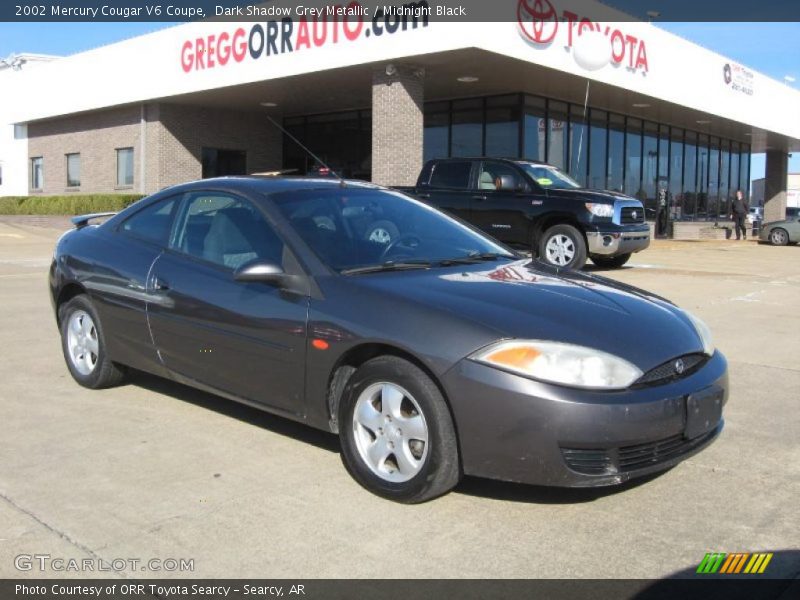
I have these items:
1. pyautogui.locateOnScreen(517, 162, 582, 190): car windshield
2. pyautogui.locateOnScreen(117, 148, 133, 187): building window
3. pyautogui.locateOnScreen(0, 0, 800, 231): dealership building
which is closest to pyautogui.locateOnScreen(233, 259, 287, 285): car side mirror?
pyautogui.locateOnScreen(517, 162, 582, 190): car windshield

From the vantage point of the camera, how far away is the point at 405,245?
462cm

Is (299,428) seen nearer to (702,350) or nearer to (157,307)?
(157,307)

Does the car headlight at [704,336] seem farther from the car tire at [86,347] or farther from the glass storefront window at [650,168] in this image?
the glass storefront window at [650,168]

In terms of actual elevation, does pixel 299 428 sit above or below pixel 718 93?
below

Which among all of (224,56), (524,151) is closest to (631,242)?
(524,151)

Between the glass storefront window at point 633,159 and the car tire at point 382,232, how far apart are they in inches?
918

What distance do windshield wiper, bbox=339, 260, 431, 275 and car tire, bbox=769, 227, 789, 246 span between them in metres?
25.1

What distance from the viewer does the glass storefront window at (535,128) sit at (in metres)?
21.7

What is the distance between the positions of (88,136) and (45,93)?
3.25m

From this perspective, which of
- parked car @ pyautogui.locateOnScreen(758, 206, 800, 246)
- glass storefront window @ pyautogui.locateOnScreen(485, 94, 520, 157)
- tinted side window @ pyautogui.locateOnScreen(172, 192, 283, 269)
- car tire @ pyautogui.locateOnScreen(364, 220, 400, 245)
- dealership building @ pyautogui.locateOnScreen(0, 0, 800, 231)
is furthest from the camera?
parked car @ pyautogui.locateOnScreen(758, 206, 800, 246)

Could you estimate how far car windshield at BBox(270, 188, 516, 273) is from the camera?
14.2 feet

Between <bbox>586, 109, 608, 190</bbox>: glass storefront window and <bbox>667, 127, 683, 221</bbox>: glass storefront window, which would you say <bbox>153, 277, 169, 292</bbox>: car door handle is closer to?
<bbox>586, 109, 608, 190</bbox>: glass storefront window

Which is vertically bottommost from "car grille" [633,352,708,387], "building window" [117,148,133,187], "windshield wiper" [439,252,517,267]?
"car grille" [633,352,708,387]

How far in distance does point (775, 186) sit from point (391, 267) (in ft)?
129
